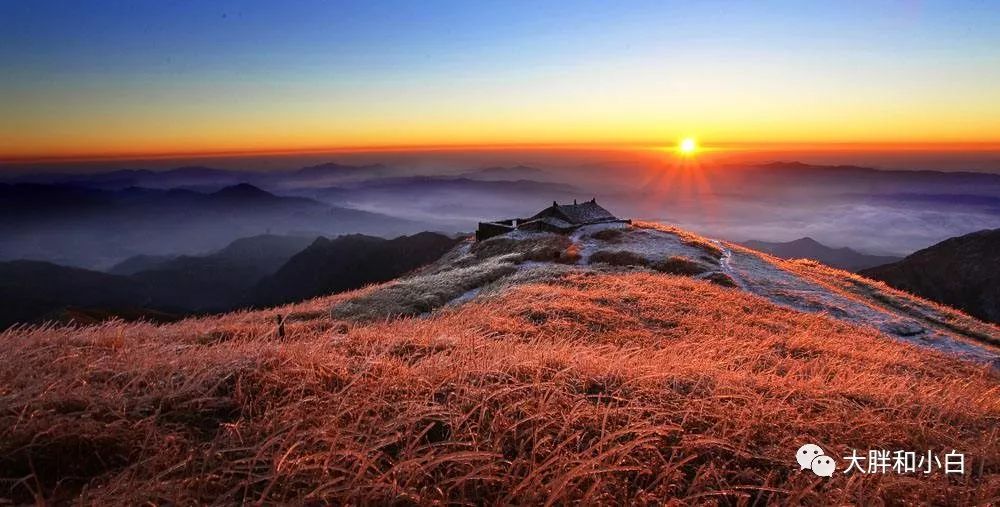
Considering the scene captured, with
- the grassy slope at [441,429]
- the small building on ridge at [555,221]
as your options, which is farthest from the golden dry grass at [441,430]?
the small building on ridge at [555,221]

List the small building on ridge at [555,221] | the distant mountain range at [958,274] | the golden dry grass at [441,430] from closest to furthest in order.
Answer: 1. the golden dry grass at [441,430]
2. the small building on ridge at [555,221]
3. the distant mountain range at [958,274]

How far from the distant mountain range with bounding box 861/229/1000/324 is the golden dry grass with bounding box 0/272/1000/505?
393 feet

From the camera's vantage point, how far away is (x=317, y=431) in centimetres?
300

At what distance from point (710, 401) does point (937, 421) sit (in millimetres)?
2102

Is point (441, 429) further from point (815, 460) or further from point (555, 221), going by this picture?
point (555, 221)

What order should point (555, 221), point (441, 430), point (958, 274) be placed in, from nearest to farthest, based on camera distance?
point (441, 430) < point (555, 221) < point (958, 274)

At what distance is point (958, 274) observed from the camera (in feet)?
339

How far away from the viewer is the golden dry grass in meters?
2.68

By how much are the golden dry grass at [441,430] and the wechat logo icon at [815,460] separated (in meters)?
0.09

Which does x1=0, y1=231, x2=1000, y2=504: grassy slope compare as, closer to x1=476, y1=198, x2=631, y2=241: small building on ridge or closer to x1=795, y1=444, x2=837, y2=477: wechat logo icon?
x1=795, y1=444, x2=837, y2=477: wechat logo icon

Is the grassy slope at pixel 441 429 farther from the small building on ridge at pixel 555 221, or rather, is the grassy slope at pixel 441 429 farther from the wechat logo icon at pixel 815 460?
the small building on ridge at pixel 555 221

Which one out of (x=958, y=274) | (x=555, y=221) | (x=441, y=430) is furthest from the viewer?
(x=958, y=274)

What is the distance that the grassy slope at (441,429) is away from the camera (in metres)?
2.69

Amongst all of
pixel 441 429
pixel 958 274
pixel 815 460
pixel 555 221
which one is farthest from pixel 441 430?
pixel 958 274
